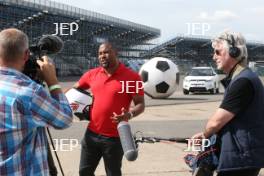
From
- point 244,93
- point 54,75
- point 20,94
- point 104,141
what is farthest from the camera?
point 104,141

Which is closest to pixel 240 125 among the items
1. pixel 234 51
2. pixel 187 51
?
pixel 234 51

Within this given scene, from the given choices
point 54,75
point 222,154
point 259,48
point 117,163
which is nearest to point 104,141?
point 117,163

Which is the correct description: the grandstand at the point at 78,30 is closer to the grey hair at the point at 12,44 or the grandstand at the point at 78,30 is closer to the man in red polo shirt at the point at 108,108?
the man in red polo shirt at the point at 108,108

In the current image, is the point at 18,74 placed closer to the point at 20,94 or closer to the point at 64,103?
the point at 20,94

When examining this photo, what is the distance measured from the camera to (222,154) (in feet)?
11.7

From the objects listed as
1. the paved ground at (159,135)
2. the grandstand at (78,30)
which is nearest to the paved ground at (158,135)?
the paved ground at (159,135)

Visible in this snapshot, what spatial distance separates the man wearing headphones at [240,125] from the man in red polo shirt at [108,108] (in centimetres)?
147

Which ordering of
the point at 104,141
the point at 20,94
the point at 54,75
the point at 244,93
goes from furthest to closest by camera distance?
the point at 104,141 < the point at 244,93 < the point at 54,75 < the point at 20,94

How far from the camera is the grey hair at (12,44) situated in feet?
9.05

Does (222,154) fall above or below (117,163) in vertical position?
above

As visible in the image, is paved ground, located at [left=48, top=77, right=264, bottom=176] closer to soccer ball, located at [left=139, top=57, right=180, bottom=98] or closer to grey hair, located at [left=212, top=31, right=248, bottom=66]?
soccer ball, located at [left=139, top=57, right=180, bottom=98]

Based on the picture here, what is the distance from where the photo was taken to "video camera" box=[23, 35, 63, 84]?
117 inches

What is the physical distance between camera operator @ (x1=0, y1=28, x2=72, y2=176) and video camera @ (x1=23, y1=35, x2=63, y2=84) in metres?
0.09

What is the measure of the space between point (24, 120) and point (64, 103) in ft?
0.81
